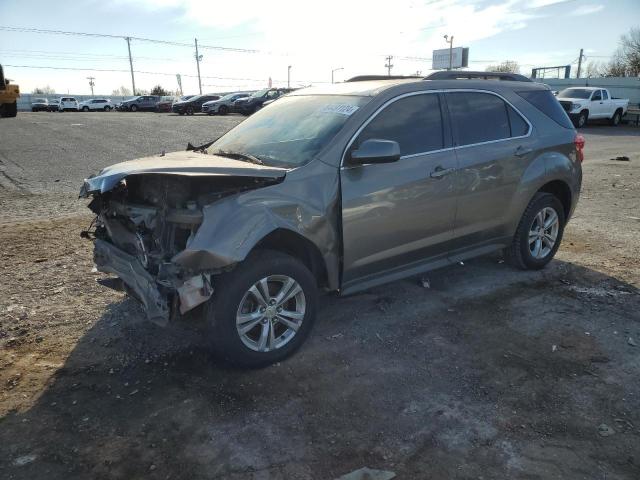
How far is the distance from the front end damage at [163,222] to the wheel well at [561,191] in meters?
3.23

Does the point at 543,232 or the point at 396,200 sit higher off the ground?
the point at 396,200

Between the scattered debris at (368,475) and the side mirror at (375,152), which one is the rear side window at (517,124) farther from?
the scattered debris at (368,475)

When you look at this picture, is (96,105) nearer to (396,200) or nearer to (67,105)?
(67,105)

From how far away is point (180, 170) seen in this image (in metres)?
3.17

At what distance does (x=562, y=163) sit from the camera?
5.15 m

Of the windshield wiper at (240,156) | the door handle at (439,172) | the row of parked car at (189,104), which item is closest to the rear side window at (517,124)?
the door handle at (439,172)

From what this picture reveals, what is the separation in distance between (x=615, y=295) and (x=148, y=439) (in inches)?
167

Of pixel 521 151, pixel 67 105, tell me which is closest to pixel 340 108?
pixel 521 151

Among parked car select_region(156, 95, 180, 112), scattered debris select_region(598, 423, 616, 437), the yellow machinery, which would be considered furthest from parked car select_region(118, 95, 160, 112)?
scattered debris select_region(598, 423, 616, 437)

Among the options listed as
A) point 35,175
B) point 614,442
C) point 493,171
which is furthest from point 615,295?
point 35,175

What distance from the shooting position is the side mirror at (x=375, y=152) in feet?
11.6

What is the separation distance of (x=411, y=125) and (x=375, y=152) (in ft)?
2.39

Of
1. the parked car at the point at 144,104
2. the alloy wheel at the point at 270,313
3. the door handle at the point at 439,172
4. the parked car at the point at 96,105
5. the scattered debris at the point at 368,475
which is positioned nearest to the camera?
the scattered debris at the point at 368,475

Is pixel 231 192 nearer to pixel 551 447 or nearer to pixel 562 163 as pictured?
pixel 551 447
